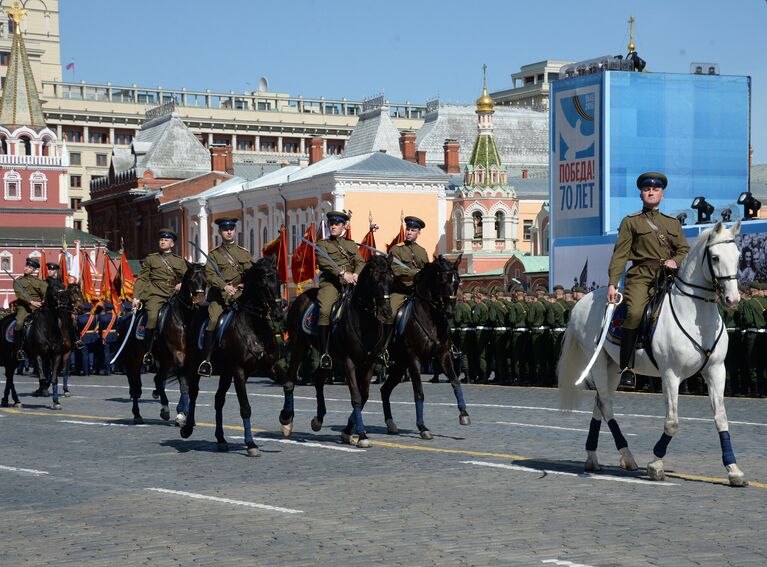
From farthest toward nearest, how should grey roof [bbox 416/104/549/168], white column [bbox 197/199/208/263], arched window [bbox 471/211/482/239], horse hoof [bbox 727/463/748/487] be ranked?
grey roof [bbox 416/104/549/168] → white column [bbox 197/199/208/263] → arched window [bbox 471/211/482/239] → horse hoof [bbox 727/463/748/487]

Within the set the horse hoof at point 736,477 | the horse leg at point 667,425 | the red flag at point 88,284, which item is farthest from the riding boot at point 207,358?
the red flag at point 88,284

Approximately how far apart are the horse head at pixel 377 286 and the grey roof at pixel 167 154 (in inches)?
4039

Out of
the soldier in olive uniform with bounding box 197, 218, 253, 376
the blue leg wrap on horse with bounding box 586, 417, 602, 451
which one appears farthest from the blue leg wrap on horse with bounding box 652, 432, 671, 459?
the soldier in olive uniform with bounding box 197, 218, 253, 376

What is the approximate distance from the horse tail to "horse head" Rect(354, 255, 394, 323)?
2.59m

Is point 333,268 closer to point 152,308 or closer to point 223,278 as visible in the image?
point 223,278

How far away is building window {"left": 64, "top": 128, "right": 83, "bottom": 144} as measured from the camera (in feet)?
505

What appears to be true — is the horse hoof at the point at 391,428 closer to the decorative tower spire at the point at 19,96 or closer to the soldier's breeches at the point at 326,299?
the soldier's breeches at the point at 326,299

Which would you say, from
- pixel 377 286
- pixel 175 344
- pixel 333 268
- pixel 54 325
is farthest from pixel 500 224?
pixel 377 286

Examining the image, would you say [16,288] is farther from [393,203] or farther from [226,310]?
[393,203]

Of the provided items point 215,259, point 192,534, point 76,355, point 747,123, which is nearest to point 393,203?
point 747,123

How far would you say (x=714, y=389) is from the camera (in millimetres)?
12250

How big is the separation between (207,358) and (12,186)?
311 feet

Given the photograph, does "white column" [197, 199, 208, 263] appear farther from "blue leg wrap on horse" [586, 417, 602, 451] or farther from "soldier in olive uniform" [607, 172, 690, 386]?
"soldier in olive uniform" [607, 172, 690, 386]

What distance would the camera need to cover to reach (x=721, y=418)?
40.1 ft
